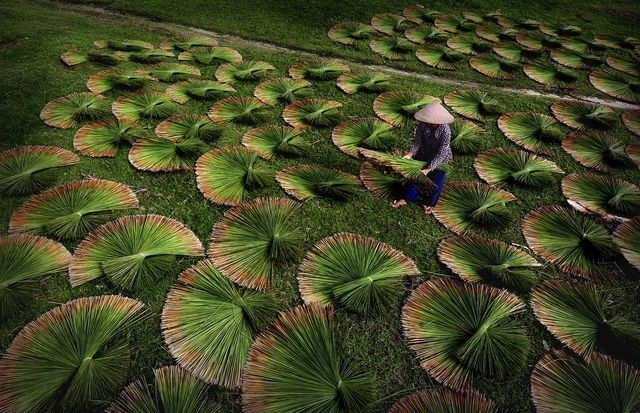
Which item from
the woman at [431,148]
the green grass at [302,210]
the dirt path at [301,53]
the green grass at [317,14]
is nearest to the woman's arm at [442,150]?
the woman at [431,148]

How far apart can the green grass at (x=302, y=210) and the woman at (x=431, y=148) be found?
0.24ft

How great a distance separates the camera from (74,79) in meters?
3.33

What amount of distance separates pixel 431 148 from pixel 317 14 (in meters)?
3.84

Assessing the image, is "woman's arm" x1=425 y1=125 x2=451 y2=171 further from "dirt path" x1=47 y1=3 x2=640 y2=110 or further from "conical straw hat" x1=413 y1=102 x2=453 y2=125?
"dirt path" x1=47 y1=3 x2=640 y2=110

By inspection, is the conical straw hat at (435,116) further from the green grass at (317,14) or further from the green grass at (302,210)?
the green grass at (317,14)

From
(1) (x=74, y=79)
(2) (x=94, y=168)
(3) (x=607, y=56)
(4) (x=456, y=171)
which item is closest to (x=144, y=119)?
(2) (x=94, y=168)

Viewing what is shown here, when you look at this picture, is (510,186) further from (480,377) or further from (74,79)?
(74,79)

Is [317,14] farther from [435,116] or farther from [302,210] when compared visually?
[302,210]

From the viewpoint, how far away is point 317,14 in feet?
17.4

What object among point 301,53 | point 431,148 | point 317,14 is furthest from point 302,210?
point 317,14

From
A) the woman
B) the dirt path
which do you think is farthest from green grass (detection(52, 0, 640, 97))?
the woman

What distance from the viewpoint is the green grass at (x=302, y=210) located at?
148cm

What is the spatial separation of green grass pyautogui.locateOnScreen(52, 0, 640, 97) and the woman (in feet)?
8.05

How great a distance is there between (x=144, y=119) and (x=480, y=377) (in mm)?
2659
